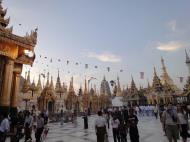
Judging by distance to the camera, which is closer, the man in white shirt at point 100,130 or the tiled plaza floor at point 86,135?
the man in white shirt at point 100,130

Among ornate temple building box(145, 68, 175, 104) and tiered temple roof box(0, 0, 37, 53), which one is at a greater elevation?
tiered temple roof box(0, 0, 37, 53)

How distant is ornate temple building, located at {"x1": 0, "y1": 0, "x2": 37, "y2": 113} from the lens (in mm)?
15180

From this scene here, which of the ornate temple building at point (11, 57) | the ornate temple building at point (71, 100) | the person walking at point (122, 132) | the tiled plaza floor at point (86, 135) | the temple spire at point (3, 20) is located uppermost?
the temple spire at point (3, 20)

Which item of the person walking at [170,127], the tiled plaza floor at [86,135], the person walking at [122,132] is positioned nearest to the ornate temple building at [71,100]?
the tiled plaza floor at [86,135]

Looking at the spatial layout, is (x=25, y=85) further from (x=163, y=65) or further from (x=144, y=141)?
(x=163, y=65)

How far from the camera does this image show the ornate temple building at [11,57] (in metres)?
15.2

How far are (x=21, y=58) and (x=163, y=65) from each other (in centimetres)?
5592

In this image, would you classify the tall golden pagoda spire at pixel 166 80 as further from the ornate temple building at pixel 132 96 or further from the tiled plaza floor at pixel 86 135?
the tiled plaza floor at pixel 86 135

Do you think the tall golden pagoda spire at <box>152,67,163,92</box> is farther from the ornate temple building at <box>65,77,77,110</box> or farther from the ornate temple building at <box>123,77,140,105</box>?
the ornate temple building at <box>65,77,77,110</box>

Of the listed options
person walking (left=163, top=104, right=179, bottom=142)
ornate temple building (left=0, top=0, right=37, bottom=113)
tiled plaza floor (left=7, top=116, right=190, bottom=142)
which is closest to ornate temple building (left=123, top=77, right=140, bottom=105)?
tiled plaza floor (left=7, top=116, right=190, bottom=142)

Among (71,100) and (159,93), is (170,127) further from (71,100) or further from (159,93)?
(159,93)

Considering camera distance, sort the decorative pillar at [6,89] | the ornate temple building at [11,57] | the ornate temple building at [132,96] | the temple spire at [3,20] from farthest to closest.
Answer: the ornate temple building at [132,96] → the temple spire at [3,20] → the ornate temple building at [11,57] → the decorative pillar at [6,89]

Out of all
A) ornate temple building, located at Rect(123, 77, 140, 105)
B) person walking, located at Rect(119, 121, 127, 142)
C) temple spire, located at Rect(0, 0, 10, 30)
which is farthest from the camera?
ornate temple building, located at Rect(123, 77, 140, 105)

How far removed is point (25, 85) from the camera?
3719 cm
